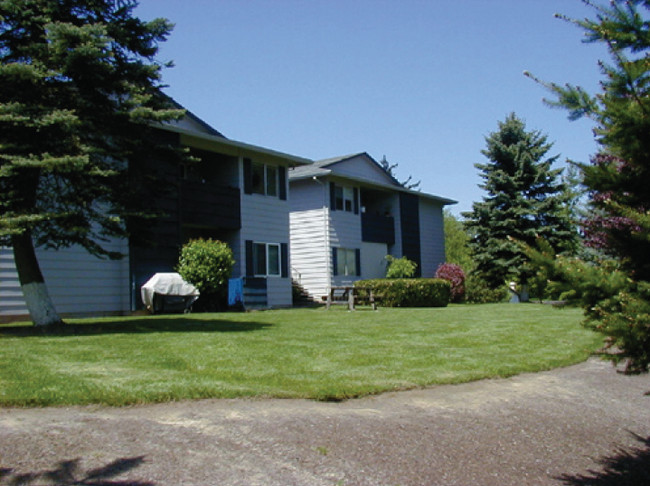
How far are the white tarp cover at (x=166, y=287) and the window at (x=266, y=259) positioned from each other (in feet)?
17.0

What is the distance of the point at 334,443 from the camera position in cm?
559

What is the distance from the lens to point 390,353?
34.8 feet

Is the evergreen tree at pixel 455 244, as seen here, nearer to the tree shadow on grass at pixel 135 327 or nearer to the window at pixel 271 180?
the window at pixel 271 180

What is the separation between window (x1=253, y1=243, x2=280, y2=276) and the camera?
2470 cm

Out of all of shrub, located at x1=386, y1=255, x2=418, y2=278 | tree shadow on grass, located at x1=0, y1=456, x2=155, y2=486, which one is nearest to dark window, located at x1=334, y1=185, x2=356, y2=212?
shrub, located at x1=386, y1=255, x2=418, y2=278

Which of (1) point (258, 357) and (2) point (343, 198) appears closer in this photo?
(1) point (258, 357)

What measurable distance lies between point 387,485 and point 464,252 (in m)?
53.5

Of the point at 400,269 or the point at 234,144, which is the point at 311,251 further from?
the point at 234,144

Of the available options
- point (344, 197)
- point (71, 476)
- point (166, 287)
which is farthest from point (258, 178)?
point (71, 476)

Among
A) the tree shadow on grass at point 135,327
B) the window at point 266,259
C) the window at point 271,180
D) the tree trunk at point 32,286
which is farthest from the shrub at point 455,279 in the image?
the tree trunk at point 32,286

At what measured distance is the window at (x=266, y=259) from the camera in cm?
2470

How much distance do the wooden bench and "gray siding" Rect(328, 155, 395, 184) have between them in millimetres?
6617

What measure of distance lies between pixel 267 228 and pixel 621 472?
66.6 feet

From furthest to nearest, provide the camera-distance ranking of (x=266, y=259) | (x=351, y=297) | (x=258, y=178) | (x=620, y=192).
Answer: (x=258, y=178)
(x=266, y=259)
(x=351, y=297)
(x=620, y=192)
